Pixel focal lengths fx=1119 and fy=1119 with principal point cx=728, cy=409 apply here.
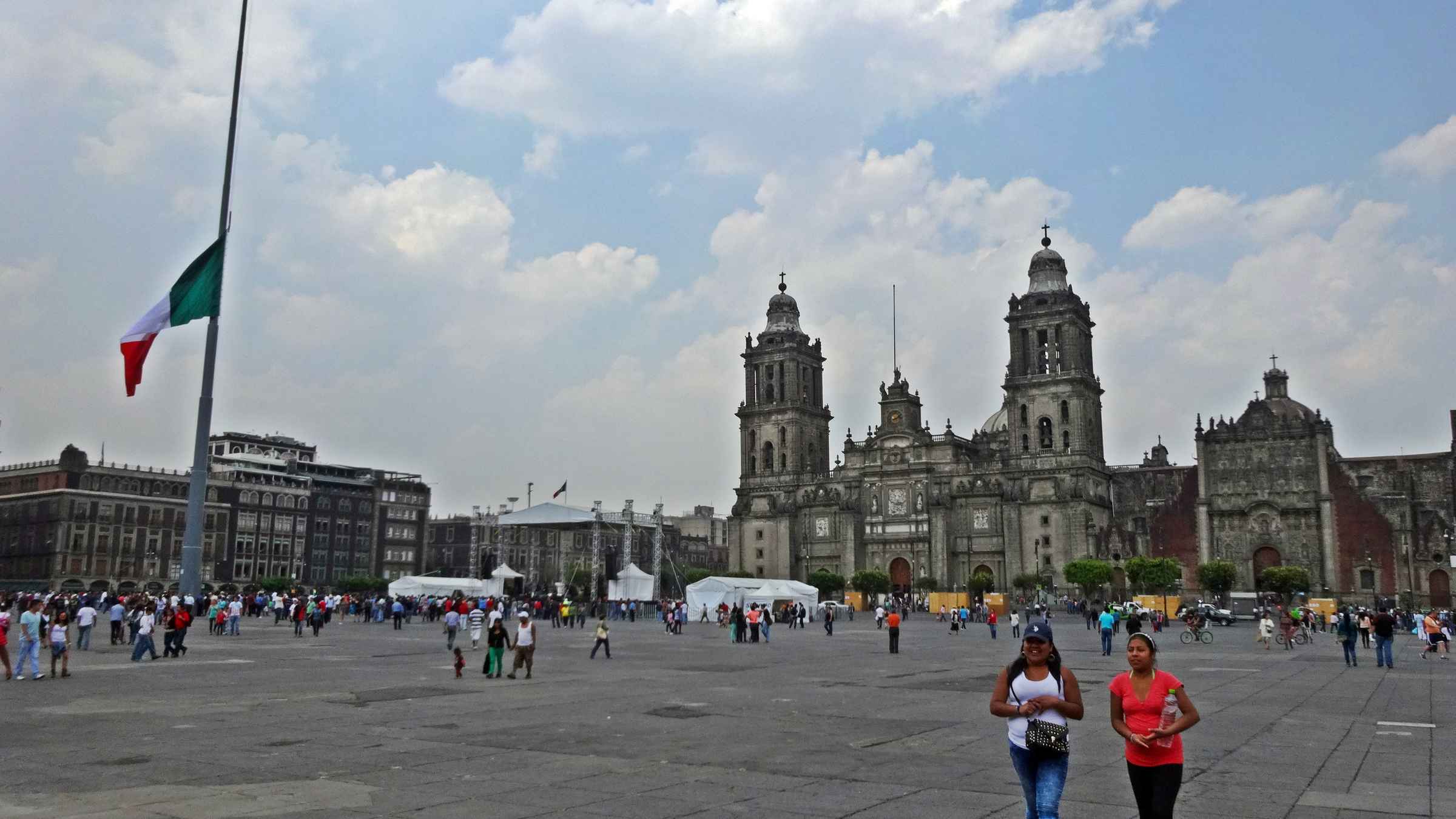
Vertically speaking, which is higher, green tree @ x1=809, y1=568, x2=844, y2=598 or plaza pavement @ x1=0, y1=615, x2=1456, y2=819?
green tree @ x1=809, y1=568, x2=844, y2=598

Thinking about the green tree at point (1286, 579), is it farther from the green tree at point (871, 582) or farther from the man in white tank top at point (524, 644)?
the man in white tank top at point (524, 644)

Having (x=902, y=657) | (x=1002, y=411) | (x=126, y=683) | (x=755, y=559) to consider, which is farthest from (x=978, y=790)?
(x=1002, y=411)

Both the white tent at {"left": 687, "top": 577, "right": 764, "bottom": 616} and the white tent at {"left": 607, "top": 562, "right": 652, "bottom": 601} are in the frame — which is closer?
the white tent at {"left": 687, "top": 577, "right": 764, "bottom": 616}

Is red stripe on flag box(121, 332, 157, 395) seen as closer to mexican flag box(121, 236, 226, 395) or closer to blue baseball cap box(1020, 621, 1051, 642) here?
mexican flag box(121, 236, 226, 395)

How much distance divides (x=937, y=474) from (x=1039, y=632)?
8861 centimetres

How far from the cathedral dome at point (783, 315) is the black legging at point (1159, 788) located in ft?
328

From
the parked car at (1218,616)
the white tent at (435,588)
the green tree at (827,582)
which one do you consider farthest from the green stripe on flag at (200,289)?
Answer: the green tree at (827,582)

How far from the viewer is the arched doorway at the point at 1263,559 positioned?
80188 millimetres

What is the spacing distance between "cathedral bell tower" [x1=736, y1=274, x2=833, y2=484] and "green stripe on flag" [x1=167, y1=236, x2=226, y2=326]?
78.8 meters

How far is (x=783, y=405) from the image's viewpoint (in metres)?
103

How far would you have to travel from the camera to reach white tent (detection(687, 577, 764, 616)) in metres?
60.6

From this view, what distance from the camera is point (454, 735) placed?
1373cm

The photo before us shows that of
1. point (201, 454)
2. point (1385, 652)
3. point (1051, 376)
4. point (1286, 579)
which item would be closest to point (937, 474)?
point (1051, 376)

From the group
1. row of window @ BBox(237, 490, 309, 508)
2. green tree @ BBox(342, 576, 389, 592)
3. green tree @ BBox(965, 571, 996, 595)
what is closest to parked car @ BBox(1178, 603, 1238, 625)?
green tree @ BBox(965, 571, 996, 595)
